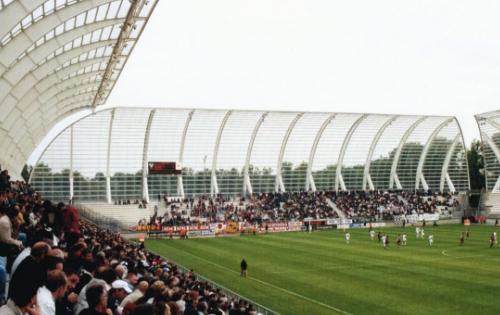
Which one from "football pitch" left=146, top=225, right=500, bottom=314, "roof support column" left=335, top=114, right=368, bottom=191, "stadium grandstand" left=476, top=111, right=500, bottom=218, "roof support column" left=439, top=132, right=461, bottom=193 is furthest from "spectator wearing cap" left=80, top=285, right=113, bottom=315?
"roof support column" left=439, top=132, right=461, bottom=193

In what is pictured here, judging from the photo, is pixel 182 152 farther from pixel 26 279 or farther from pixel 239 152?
pixel 26 279

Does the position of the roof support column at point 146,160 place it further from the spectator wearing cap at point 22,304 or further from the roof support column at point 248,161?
the spectator wearing cap at point 22,304

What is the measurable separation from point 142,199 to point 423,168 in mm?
40847

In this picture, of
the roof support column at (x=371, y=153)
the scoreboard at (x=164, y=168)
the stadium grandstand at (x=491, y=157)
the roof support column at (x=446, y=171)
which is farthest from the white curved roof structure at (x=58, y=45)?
the roof support column at (x=446, y=171)

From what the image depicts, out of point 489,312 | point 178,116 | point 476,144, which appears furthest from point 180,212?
point 476,144

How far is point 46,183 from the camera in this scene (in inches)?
2303

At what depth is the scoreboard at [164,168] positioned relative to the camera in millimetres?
60531

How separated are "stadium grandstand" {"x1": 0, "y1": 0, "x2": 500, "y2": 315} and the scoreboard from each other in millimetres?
122

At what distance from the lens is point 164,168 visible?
60875 mm

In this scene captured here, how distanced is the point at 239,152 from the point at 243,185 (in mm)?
4760

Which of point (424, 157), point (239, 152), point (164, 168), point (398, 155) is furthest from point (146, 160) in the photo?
point (424, 157)

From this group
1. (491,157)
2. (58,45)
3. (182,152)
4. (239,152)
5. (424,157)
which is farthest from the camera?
(424,157)

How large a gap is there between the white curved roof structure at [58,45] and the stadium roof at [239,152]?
18.5 meters

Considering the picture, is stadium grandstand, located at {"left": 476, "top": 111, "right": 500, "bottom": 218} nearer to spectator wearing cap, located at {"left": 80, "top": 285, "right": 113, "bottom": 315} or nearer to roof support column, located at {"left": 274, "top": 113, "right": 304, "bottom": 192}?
roof support column, located at {"left": 274, "top": 113, "right": 304, "bottom": 192}
